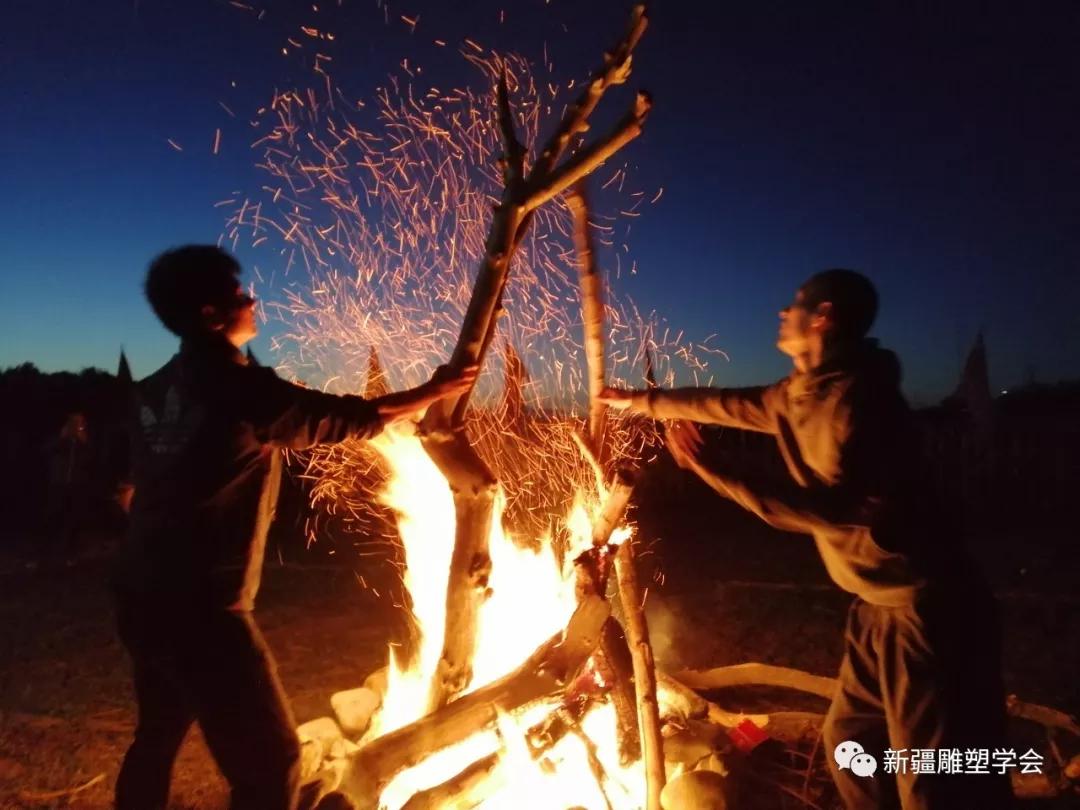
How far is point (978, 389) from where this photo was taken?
1297cm

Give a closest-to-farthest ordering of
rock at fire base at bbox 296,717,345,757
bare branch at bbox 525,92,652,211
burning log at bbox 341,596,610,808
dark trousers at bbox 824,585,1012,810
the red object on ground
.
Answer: dark trousers at bbox 824,585,1012,810 < bare branch at bbox 525,92,652,211 < burning log at bbox 341,596,610,808 < the red object on ground < rock at fire base at bbox 296,717,345,757

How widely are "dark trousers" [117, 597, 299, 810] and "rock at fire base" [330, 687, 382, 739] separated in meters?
1.65

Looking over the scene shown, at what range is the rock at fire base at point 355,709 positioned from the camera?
4.18 m

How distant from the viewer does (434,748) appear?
10.5ft

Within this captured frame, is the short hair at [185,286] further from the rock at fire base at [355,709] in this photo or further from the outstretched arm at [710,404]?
the rock at fire base at [355,709]

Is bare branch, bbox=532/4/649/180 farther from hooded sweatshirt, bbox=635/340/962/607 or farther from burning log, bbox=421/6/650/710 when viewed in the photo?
hooded sweatshirt, bbox=635/340/962/607

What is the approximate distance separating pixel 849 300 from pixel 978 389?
11883mm

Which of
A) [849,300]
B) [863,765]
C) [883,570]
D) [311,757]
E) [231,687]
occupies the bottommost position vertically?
[311,757]

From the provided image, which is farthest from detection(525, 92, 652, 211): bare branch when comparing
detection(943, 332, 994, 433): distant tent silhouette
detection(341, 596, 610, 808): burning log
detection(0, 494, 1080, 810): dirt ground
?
detection(943, 332, 994, 433): distant tent silhouette

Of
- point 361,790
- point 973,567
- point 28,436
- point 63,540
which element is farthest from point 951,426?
point 28,436

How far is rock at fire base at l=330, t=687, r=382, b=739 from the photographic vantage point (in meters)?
4.18

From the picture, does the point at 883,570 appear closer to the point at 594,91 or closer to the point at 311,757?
the point at 594,91

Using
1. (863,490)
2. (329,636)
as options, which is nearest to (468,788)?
(863,490)

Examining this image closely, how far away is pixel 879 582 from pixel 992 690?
0.50 m
